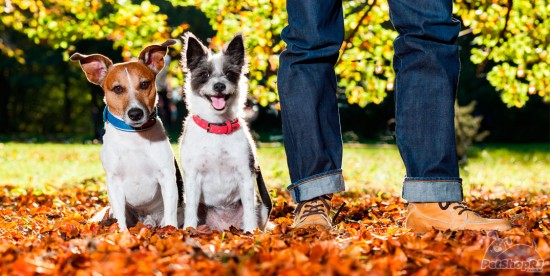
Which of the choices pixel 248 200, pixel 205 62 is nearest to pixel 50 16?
pixel 205 62

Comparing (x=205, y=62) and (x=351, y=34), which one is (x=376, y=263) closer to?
(x=205, y=62)

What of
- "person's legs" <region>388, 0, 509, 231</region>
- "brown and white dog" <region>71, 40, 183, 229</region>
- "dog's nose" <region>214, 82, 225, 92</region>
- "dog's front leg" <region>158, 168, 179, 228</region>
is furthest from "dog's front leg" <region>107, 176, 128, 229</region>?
"person's legs" <region>388, 0, 509, 231</region>

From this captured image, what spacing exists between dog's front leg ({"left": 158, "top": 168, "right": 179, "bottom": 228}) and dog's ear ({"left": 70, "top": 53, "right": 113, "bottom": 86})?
2.36ft

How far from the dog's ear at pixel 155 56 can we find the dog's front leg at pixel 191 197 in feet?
2.33

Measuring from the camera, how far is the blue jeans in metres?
3.22

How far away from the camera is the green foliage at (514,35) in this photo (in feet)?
23.5

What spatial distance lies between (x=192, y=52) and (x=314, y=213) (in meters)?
1.28

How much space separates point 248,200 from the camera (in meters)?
3.80

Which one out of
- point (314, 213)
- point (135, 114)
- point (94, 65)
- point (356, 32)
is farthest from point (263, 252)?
point (356, 32)

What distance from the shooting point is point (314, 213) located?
344 cm

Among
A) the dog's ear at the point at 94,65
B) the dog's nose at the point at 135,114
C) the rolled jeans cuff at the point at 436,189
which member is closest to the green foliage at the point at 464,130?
the rolled jeans cuff at the point at 436,189

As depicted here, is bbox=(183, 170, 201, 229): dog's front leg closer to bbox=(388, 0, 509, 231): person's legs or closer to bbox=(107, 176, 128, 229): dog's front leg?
bbox=(107, 176, 128, 229): dog's front leg

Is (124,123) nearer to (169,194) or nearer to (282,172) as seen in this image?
(169,194)

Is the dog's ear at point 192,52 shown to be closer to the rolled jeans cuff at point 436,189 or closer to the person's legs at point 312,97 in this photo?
the person's legs at point 312,97
